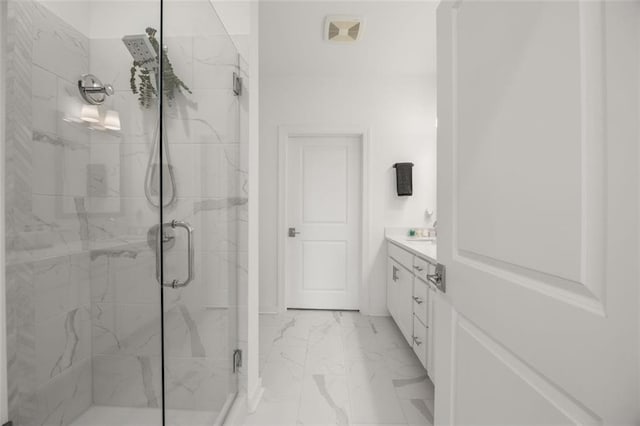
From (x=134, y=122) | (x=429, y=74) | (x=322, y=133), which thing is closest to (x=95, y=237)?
(x=134, y=122)

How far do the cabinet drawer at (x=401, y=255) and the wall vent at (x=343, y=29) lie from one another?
1.82 m

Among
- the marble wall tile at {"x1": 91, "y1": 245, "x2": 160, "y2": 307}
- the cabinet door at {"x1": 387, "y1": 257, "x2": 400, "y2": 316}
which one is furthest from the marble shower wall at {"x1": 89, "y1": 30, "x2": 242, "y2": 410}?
the cabinet door at {"x1": 387, "y1": 257, "x2": 400, "y2": 316}

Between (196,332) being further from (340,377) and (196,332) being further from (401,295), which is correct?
(401,295)

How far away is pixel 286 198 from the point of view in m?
3.33

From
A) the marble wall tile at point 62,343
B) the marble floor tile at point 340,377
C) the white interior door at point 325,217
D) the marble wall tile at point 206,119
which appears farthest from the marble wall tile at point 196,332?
the white interior door at point 325,217

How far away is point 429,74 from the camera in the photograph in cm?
327

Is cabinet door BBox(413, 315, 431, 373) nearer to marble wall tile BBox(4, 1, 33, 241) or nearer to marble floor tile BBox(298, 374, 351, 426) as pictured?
marble floor tile BBox(298, 374, 351, 426)

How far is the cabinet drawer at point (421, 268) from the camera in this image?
1.84 meters

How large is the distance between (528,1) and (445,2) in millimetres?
474

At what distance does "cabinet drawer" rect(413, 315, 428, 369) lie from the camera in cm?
190

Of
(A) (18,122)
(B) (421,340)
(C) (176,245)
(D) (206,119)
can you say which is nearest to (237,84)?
(D) (206,119)

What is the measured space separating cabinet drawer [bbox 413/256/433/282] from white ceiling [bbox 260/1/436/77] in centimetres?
182

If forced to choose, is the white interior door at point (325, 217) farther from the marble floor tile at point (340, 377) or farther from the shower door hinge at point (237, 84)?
the shower door hinge at point (237, 84)

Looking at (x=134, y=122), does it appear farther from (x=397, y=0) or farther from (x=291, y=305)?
(x=291, y=305)
